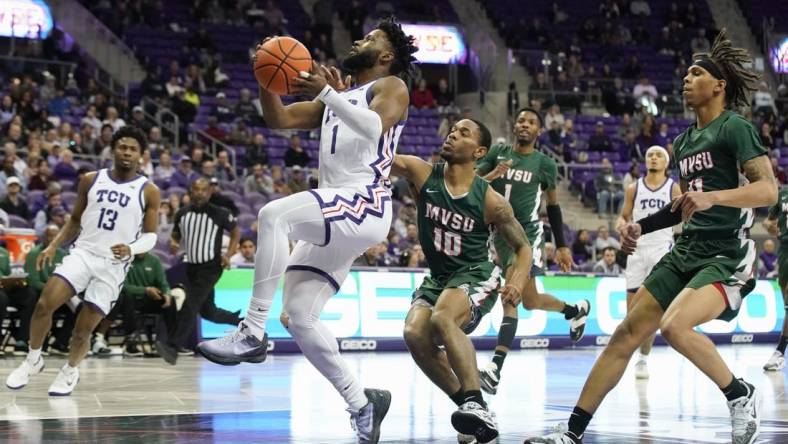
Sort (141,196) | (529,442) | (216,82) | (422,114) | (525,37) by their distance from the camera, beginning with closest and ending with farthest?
(529,442)
(141,196)
(216,82)
(422,114)
(525,37)

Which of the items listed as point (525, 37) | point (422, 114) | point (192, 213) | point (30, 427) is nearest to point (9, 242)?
point (192, 213)

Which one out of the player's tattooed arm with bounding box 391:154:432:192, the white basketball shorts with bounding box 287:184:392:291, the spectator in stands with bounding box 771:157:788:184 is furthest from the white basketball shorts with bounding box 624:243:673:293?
the spectator in stands with bounding box 771:157:788:184

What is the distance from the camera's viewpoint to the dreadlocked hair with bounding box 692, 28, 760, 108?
6.69m

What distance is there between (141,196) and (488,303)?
12.3ft

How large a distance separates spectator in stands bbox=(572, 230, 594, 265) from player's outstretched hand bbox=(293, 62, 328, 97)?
1504 centimetres

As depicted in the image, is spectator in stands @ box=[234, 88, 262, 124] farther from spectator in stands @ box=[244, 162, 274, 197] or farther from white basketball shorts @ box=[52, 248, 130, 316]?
white basketball shorts @ box=[52, 248, 130, 316]

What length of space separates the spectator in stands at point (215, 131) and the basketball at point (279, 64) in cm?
1697

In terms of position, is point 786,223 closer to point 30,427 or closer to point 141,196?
point 141,196

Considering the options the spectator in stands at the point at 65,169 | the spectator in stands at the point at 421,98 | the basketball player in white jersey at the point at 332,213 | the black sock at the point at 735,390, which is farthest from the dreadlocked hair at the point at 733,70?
the spectator in stands at the point at 421,98

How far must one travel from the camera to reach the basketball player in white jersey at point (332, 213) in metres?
6.24

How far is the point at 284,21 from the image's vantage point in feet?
97.7

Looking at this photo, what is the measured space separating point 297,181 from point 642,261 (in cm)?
826

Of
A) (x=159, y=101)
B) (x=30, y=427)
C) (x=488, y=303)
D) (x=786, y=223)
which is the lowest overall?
(x=30, y=427)

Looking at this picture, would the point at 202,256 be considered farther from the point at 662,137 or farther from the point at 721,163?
the point at 662,137
